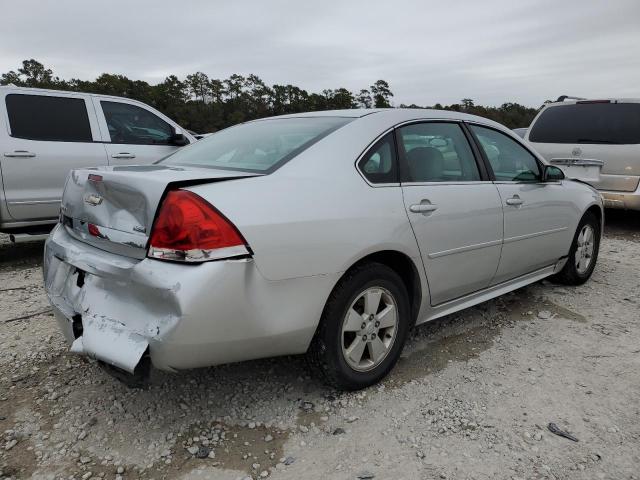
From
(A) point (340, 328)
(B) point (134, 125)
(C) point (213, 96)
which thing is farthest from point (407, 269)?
(C) point (213, 96)

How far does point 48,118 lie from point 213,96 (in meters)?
29.4

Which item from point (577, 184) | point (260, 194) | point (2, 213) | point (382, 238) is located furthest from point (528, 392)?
point (2, 213)

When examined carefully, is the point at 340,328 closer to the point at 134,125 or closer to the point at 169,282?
the point at 169,282

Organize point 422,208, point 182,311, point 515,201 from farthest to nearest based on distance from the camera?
point 515,201
point 422,208
point 182,311

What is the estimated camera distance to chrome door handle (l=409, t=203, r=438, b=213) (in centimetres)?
261

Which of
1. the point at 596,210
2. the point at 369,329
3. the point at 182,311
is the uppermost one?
the point at 182,311

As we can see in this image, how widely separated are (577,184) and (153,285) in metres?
3.66

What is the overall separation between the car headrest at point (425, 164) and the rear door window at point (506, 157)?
1.73ft

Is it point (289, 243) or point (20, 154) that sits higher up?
point (20, 154)

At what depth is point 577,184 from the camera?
4176 millimetres

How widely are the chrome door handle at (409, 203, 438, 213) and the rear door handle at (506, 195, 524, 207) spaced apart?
2.68 ft

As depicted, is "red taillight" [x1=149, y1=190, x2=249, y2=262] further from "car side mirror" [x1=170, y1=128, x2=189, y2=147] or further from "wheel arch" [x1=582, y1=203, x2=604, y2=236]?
"car side mirror" [x1=170, y1=128, x2=189, y2=147]

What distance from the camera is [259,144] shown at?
107 inches

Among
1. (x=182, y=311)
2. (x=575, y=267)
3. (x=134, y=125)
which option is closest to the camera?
(x=182, y=311)
